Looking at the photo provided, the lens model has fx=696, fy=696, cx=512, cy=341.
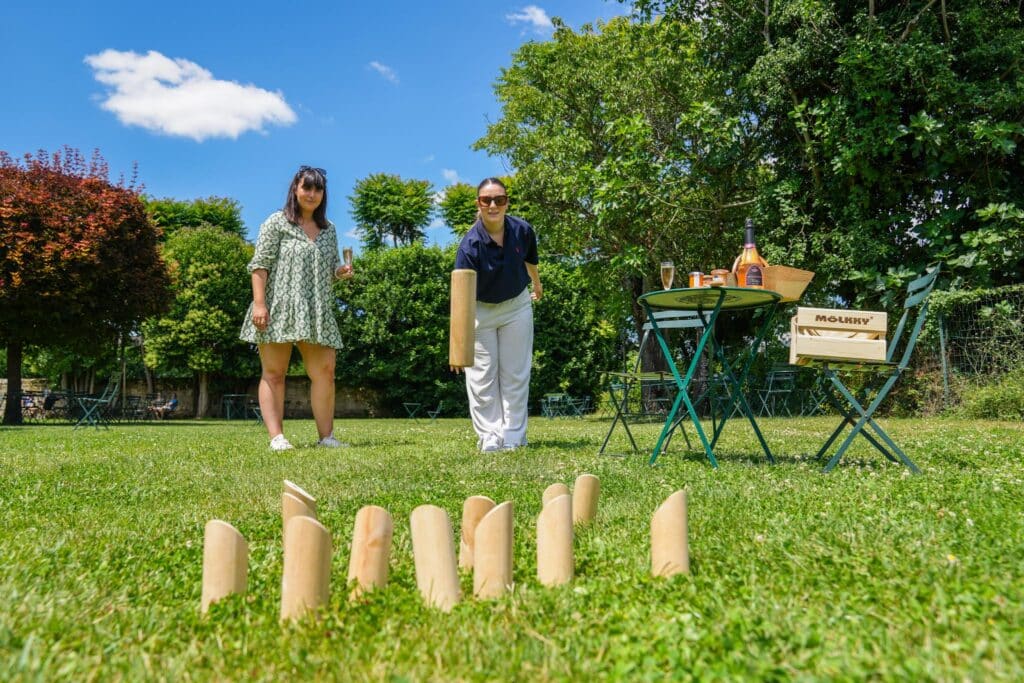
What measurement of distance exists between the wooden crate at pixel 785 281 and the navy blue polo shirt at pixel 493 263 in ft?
6.11

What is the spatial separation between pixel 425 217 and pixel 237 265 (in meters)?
7.58

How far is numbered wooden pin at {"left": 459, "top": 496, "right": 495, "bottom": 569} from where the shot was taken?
193cm

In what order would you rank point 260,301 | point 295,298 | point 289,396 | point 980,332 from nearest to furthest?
point 260,301 < point 295,298 < point 980,332 < point 289,396

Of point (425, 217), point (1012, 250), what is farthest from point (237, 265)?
point (1012, 250)

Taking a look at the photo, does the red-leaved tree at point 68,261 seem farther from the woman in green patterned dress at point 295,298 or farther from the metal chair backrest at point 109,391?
the woman in green patterned dress at point 295,298

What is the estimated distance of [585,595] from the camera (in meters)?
1.74

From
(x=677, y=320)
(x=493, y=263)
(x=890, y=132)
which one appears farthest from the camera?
(x=890, y=132)

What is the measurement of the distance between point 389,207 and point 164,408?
35.8 ft

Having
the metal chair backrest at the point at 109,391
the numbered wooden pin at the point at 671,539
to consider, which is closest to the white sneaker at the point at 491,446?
the numbered wooden pin at the point at 671,539

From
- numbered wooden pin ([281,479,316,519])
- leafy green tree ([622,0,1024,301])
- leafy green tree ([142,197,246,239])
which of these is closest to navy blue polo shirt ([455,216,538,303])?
numbered wooden pin ([281,479,316,519])

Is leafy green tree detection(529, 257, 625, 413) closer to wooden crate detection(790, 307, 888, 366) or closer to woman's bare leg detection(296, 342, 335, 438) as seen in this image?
woman's bare leg detection(296, 342, 335, 438)

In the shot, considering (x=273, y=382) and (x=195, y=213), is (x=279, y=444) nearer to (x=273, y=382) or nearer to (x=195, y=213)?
(x=273, y=382)

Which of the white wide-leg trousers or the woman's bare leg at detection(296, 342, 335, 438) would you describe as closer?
the white wide-leg trousers

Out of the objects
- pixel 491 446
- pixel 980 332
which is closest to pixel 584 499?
pixel 491 446
